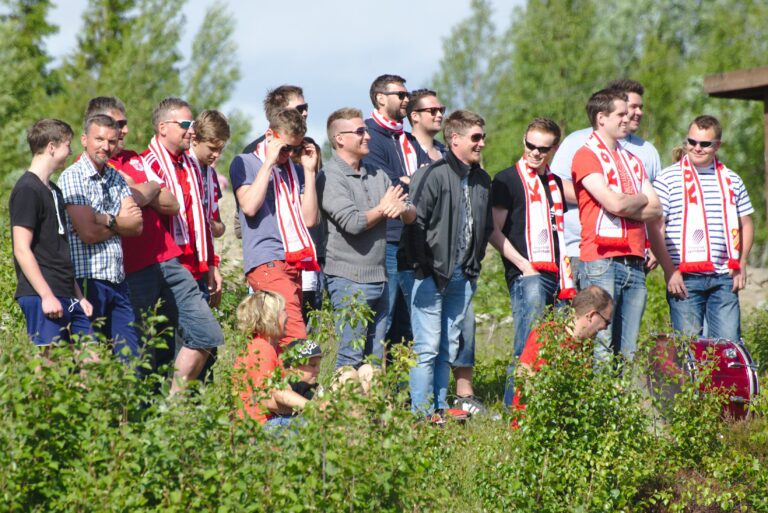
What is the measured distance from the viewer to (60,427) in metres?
4.44

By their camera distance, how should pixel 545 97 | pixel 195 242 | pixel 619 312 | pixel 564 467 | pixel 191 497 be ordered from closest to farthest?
pixel 191 497 < pixel 564 467 < pixel 195 242 < pixel 619 312 < pixel 545 97

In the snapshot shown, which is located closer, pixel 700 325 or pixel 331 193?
pixel 331 193

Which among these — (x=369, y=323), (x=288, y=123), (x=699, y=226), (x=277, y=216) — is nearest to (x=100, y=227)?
(x=277, y=216)

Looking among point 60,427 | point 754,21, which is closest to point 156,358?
point 60,427

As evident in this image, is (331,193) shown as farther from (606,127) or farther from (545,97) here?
(545,97)

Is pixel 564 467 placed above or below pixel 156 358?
below

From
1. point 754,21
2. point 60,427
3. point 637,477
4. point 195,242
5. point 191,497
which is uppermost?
point 754,21

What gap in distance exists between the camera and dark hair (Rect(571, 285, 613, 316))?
6.45 m

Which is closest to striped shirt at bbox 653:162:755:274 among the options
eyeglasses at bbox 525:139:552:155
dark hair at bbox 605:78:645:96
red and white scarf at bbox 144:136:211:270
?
dark hair at bbox 605:78:645:96

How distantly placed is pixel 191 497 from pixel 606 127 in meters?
4.41

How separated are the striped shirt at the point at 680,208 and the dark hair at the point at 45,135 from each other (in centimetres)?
431

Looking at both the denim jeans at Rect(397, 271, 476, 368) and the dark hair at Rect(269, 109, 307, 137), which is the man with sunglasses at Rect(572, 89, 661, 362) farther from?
the dark hair at Rect(269, 109, 307, 137)

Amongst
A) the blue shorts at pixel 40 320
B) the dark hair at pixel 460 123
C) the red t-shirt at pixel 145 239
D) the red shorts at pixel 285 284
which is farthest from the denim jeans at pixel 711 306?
the blue shorts at pixel 40 320

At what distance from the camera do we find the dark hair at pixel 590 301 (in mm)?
6449
